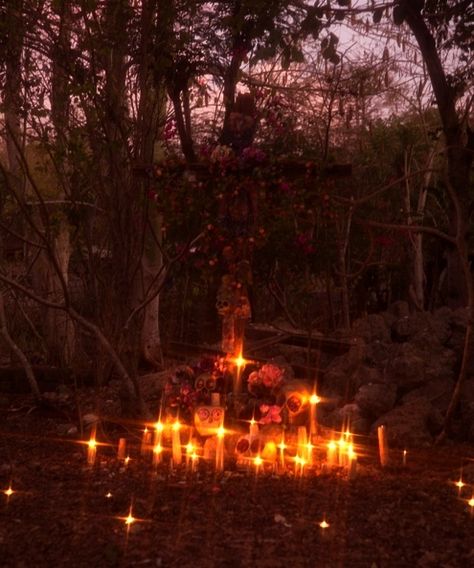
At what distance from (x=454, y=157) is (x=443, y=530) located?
448 cm

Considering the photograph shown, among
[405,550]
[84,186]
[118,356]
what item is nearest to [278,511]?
[405,550]

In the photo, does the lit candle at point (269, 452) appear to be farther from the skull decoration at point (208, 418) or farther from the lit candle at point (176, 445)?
the lit candle at point (176, 445)

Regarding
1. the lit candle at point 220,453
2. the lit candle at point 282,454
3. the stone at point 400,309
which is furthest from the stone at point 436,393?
the stone at point 400,309

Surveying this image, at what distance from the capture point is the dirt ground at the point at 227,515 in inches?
138

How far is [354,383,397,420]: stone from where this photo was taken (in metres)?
6.58

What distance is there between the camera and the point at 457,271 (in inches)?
403

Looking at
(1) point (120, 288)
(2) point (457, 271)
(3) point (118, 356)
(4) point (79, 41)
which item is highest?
(4) point (79, 41)

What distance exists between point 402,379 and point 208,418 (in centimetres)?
283

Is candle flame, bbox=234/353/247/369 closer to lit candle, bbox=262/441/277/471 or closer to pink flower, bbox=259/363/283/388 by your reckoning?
pink flower, bbox=259/363/283/388

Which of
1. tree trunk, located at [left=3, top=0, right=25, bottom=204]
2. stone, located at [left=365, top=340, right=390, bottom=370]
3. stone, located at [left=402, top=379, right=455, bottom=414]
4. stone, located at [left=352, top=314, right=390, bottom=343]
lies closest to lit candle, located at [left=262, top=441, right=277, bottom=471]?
stone, located at [left=402, top=379, right=455, bottom=414]

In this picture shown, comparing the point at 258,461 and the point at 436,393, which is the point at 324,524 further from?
the point at 436,393

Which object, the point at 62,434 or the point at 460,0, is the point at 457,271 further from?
the point at 62,434

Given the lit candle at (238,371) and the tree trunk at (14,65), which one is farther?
the tree trunk at (14,65)

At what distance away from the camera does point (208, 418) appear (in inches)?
206
